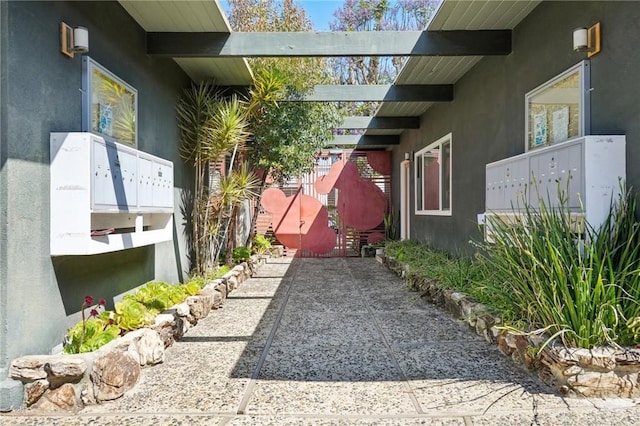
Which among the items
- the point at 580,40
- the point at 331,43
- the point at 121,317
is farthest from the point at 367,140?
the point at 121,317

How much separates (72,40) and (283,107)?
170 inches

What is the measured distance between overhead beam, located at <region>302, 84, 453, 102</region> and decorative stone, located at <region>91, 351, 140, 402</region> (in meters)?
5.06

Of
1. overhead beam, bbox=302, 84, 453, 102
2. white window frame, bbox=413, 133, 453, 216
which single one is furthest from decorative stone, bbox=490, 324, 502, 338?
overhead beam, bbox=302, 84, 453, 102

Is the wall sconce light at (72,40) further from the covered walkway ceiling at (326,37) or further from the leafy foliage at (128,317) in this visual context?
the leafy foliage at (128,317)

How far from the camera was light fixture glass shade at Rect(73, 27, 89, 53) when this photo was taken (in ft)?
11.0

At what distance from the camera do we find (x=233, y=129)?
589cm

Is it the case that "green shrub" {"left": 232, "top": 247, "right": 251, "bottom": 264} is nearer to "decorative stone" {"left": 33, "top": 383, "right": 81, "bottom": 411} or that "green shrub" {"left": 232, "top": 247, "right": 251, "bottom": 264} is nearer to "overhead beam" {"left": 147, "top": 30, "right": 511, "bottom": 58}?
"overhead beam" {"left": 147, "top": 30, "right": 511, "bottom": 58}

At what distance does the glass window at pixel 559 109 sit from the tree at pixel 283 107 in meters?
3.44

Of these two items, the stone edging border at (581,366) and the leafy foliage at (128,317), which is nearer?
the stone edging border at (581,366)

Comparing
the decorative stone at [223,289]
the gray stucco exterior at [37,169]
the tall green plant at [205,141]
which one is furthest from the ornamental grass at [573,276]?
the tall green plant at [205,141]

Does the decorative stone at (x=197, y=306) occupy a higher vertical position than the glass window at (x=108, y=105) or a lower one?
lower

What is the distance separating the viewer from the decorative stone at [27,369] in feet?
9.09

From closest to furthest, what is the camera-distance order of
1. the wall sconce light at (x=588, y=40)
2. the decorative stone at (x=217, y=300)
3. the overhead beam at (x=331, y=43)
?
the wall sconce light at (x=588, y=40) < the overhead beam at (x=331, y=43) < the decorative stone at (x=217, y=300)

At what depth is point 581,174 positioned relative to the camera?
3289 mm
